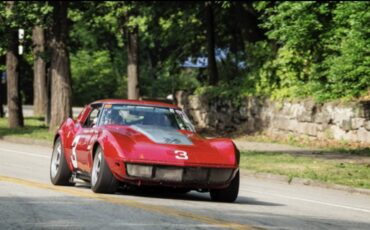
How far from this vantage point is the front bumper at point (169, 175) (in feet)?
38.7

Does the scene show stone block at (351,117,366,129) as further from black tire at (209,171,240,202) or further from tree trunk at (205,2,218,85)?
tree trunk at (205,2,218,85)

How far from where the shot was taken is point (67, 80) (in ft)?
102

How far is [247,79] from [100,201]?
22.8 m

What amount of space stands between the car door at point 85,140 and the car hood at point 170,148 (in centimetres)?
51

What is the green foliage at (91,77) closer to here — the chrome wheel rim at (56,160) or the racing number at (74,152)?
the chrome wheel rim at (56,160)

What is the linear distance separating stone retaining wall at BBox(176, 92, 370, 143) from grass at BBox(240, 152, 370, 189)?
361 cm

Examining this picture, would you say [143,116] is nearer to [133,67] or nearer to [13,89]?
[13,89]

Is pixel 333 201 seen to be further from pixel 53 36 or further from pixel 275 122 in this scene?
pixel 53 36

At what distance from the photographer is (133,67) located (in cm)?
3862

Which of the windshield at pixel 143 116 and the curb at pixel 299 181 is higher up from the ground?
the windshield at pixel 143 116

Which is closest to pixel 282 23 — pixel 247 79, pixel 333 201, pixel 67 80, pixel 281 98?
pixel 281 98

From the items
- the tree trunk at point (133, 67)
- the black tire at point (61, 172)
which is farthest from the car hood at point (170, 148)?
the tree trunk at point (133, 67)

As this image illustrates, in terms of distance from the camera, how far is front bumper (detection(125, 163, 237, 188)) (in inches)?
464

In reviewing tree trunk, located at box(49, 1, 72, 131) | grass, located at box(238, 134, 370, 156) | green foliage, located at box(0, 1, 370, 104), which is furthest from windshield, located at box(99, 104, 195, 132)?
tree trunk, located at box(49, 1, 72, 131)
